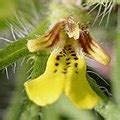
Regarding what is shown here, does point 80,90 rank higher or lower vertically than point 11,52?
lower

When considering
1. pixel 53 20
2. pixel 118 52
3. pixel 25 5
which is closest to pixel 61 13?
pixel 53 20

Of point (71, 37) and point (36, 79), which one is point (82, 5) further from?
point (36, 79)

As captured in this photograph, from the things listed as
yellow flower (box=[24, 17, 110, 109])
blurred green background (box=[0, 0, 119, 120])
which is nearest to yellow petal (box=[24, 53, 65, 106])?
yellow flower (box=[24, 17, 110, 109])

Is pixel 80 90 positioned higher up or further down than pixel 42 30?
further down

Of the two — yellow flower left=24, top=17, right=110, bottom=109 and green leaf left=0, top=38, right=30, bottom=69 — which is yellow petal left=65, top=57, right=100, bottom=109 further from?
green leaf left=0, top=38, right=30, bottom=69
